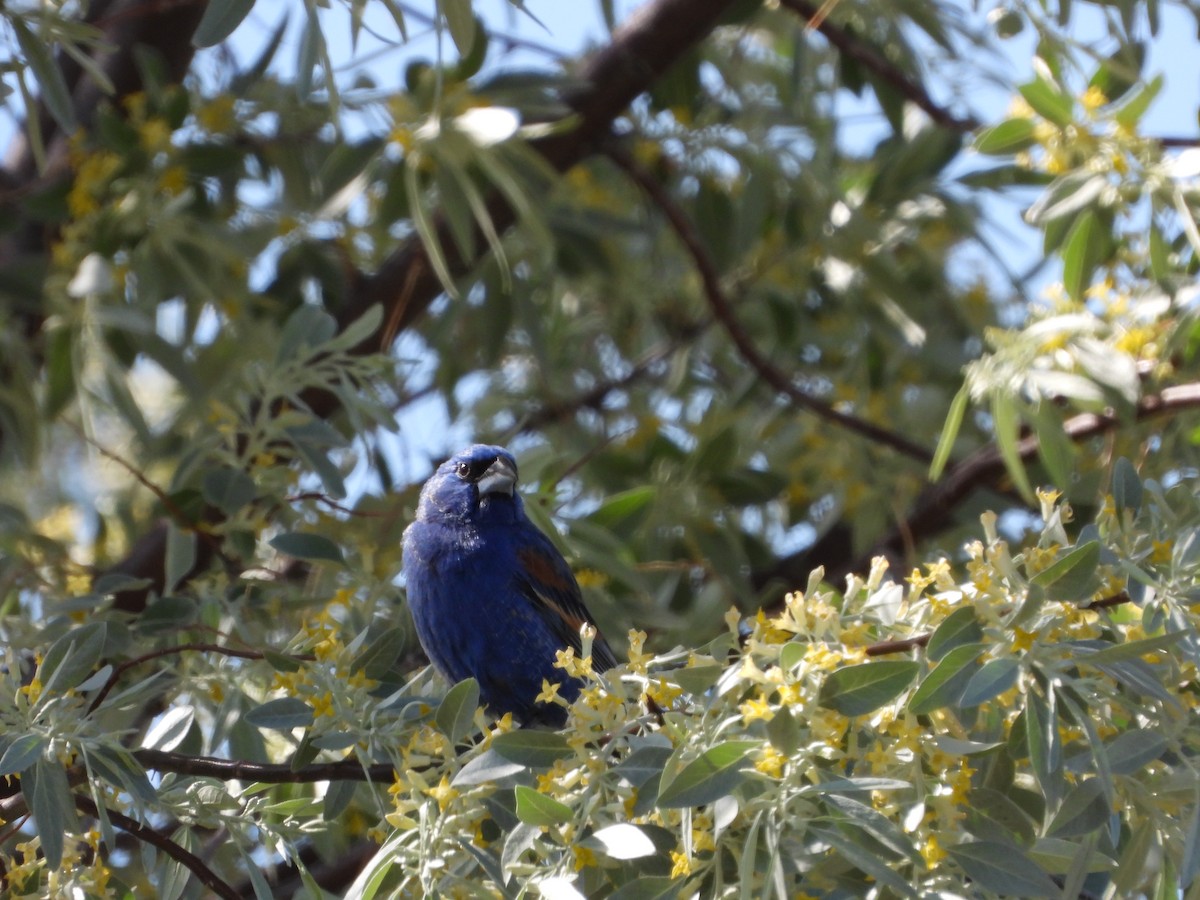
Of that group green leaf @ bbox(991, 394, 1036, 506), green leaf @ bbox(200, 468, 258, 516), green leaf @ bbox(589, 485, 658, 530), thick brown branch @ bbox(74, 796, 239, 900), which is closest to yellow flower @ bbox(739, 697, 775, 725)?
thick brown branch @ bbox(74, 796, 239, 900)

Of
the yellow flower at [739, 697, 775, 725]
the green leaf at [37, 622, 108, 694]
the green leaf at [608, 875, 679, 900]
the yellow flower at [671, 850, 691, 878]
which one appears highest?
the green leaf at [37, 622, 108, 694]

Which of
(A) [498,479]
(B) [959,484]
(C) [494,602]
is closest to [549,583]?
(C) [494,602]

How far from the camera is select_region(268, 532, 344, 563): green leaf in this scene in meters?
2.92

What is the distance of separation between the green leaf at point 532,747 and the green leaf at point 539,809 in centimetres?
10

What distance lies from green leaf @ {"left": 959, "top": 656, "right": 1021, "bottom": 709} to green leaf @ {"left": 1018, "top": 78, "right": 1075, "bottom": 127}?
1.70m

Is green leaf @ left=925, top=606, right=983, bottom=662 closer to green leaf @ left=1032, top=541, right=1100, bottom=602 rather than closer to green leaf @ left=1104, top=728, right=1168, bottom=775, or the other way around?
green leaf @ left=1032, top=541, right=1100, bottom=602

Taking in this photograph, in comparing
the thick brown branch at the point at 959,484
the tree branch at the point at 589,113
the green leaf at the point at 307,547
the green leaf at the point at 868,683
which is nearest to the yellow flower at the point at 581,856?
the green leaf at the point at 868,683

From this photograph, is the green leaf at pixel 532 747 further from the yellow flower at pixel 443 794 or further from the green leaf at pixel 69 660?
the green leaf at pixel 69 660

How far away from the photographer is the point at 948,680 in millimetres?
1895

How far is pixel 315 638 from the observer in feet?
8.28

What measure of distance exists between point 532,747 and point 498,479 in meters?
1.79

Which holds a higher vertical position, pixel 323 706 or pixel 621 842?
pixel 323 706

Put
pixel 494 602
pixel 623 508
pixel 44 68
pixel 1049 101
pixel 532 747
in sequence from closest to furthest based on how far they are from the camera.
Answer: pixel 532 747 → pixel 44 68 → pixel 1049 101 → pixel 623 508 → pixel 494 602

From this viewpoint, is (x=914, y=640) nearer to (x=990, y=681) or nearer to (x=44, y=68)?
(x=990, y=681)
